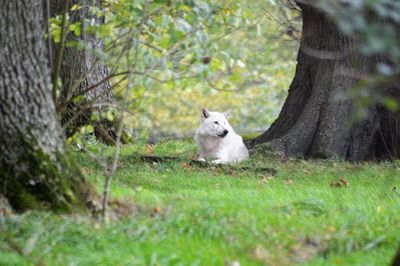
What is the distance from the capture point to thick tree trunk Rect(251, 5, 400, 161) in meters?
11.9

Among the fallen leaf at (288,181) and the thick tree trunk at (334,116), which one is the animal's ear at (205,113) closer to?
the thick tree trunk at (334,116)

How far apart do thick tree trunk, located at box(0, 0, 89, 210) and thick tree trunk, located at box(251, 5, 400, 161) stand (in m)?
7.02

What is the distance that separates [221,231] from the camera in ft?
17.0

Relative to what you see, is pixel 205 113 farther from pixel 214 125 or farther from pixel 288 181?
pixel 288 181

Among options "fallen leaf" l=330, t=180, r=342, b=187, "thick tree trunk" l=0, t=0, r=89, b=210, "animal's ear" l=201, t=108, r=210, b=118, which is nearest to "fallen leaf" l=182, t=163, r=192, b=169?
"animal's ear" l=201, t=108, r=210, b=118

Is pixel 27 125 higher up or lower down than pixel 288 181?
higher up

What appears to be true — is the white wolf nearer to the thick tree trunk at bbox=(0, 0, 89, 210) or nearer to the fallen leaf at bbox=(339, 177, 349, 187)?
the fallen leaf at bbox=(339, 177, 349, 187)

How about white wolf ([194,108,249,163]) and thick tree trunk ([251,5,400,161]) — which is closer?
white wolf ([194,108,249,163])

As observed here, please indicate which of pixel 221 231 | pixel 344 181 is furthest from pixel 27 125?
pixel 344 181

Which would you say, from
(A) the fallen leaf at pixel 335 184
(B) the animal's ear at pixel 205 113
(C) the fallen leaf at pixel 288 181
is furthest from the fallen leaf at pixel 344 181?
(B) the animal's ear at pixel 205 113

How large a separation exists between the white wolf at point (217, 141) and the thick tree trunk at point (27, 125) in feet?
20.2

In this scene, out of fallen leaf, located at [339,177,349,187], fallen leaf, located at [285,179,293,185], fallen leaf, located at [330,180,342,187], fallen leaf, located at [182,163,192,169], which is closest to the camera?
fallen leaf, located at [330,180,342,187]

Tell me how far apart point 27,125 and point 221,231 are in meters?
1.83

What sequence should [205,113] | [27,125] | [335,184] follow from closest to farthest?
1. [27,125]
2. [335,184]
3. [205,113]
